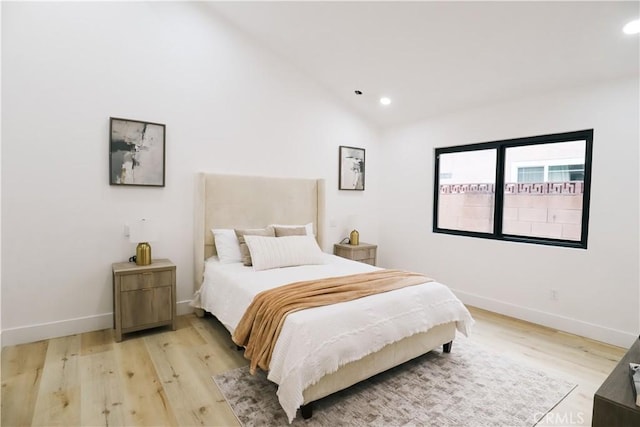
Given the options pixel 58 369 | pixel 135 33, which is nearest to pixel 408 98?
pixel 135 33

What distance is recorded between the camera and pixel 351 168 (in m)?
5.04

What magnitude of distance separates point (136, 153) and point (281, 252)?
1748 millimetres

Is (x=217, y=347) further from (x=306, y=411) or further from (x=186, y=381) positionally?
(x=306, y=411)

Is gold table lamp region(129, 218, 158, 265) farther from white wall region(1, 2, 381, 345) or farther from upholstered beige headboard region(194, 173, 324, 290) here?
upholstered beige headboard region(194, 173, 324, 290)

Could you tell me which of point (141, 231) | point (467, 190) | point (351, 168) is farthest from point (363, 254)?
point (141, 231)

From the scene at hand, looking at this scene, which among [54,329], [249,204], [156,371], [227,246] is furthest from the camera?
[249,204]

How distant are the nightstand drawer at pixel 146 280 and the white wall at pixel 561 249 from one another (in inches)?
131

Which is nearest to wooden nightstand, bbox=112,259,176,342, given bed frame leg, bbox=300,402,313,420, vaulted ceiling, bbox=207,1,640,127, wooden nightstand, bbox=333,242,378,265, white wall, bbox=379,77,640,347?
bed frame leg, bbox=300,402,313,420

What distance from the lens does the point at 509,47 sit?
3.04 meters

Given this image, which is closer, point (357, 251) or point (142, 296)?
point (142, 296)

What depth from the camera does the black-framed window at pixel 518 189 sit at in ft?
11.2

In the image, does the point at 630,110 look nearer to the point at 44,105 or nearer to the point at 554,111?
the point at 554,111

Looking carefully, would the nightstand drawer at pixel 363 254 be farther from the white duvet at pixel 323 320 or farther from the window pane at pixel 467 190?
the white duvet at pixel 323 320

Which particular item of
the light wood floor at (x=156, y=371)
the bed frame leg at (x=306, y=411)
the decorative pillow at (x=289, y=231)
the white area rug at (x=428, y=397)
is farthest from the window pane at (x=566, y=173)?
the bed frame leg at (x=306, y=411)
